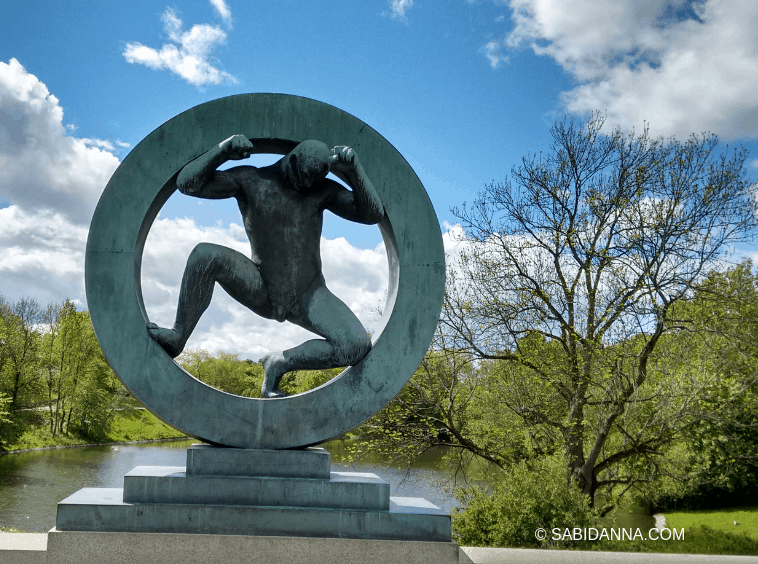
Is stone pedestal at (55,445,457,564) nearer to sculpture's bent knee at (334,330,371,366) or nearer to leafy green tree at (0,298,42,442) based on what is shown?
sculpture's bent knee at (334,330,371,366)

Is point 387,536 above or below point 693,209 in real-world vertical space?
below

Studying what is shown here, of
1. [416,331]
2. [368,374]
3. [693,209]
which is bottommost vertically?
[368,374]

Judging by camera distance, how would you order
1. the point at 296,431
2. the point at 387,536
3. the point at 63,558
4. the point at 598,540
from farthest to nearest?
1. the point at 598,540
2. the point at 296,431
3. the point at 387,536
4. the point at 63,558

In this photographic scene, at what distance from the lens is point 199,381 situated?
4.14 metres

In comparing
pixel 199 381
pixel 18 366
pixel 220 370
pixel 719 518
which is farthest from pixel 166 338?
pixel 220 370

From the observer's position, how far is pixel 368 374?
14.4 ft

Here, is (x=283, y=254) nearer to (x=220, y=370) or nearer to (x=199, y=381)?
(x=199, y=381)

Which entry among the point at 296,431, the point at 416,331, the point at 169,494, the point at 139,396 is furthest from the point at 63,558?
the point at 416,331

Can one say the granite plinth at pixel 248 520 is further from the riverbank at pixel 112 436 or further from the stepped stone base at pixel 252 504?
the riverbank at pixel 112 436

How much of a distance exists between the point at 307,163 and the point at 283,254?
0.65 m

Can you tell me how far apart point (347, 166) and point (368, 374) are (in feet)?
4.72

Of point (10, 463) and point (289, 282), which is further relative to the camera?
point (10, 463)

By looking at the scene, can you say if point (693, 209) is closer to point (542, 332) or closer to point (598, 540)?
point (542, 332)

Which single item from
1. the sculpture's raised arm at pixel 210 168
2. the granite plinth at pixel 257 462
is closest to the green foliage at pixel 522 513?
the granite plinth at pixel 257 462
